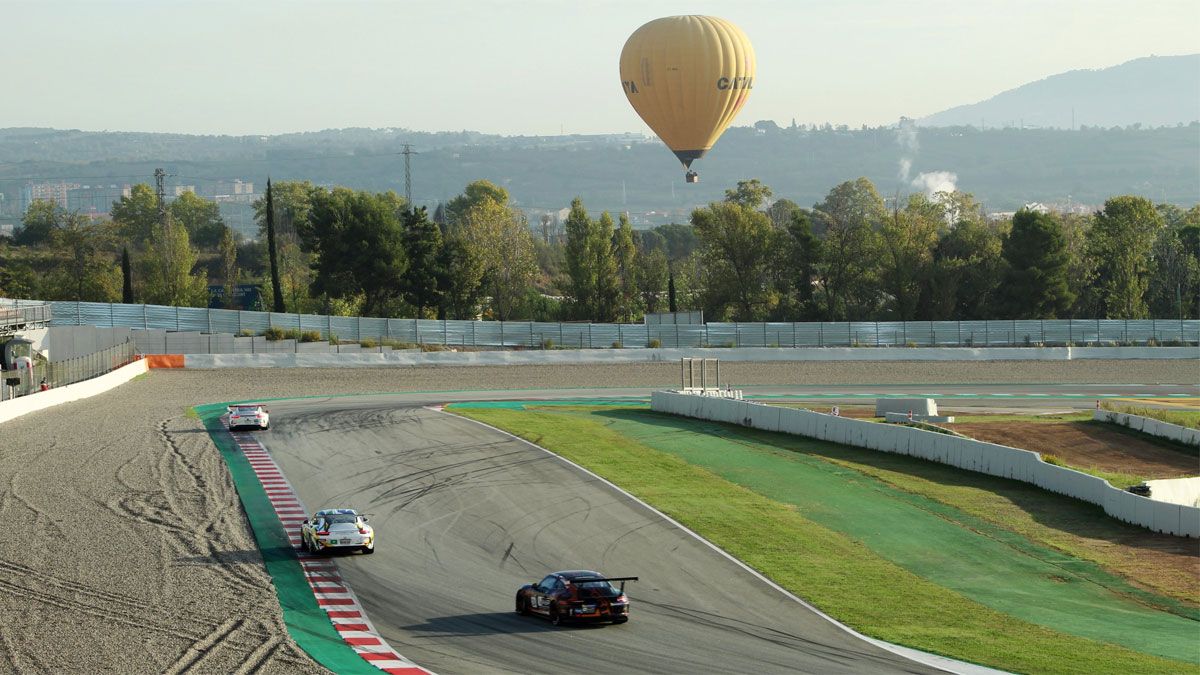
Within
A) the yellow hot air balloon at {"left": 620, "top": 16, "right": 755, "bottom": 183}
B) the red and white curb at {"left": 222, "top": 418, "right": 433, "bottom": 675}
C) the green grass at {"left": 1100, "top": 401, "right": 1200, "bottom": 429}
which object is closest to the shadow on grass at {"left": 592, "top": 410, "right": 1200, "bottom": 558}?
the green grass at {"left": 1100, "top": 401, "right": 1200, "bottom": 429}

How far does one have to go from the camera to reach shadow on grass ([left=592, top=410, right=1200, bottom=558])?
154ft

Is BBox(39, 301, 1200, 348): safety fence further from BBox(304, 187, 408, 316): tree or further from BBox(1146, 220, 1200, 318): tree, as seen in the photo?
BBox(1146, 220, 1200, 318): tree

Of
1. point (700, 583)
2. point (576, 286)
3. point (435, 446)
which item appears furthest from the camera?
point (576, 286)

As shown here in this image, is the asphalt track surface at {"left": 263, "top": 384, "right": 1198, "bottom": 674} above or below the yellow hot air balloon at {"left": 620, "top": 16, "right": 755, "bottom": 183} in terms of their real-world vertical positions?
below

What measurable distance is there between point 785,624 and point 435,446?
27.3m

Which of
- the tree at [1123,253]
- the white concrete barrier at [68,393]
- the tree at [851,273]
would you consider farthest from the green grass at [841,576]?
the tree at [1123,253]

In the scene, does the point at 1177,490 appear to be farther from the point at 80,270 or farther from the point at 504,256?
the point at 80,270

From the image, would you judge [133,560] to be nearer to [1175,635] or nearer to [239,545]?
[239,545]

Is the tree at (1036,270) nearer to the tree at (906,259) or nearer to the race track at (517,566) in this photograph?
the tree at (906,259)

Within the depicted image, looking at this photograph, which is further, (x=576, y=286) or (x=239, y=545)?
(x=576, y=286)

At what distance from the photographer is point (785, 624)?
34344 millimetres

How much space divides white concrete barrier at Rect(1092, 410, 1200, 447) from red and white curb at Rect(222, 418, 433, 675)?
41133 millimetres

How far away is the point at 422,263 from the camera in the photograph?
123 meters

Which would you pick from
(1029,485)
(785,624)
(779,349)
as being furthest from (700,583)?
Result: (779,349)
